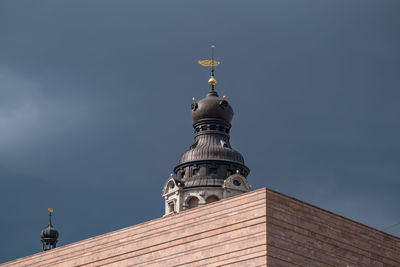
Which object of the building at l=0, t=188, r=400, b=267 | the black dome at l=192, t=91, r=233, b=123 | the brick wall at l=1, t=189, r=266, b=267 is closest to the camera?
the building at l=0, t=188, r=400, b=267

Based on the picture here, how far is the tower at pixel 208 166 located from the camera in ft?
428

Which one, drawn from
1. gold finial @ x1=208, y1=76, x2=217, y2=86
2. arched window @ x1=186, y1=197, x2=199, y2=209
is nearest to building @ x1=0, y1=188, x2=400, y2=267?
arched window @ x1=186, y1=197, x2=199, y2=209

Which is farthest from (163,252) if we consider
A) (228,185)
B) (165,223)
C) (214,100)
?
(214,100)

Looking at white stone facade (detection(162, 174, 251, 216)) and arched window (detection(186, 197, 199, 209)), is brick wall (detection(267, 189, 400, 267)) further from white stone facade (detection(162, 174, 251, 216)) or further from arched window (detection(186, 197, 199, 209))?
arched window (detection(186, 197, 199, 209))

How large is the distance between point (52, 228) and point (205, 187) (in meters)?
39.7

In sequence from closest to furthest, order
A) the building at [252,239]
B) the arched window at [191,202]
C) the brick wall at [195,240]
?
the building at [252,239] → the brick wall at [195,240] → the arched window at [191,202]

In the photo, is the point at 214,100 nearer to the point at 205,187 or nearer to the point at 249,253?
the point at 205,187

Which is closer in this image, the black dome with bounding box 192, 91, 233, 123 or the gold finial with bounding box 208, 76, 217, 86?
the black dome with bounding box 192, 91, 233, 123

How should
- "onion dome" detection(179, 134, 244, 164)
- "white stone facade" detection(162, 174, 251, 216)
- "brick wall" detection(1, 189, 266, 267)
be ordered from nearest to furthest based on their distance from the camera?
"brick wall" detection(1, 189, 266, 267) < "white stone facade" detection(162, 174, 251, 216) < "onion dome" detection(179, 134, 244, 164)

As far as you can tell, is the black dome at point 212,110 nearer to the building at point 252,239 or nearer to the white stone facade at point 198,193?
the white stone facade at point 198,193

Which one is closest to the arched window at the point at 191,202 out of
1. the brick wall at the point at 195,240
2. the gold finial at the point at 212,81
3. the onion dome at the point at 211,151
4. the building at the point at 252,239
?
the onion dome at the point at 211,151

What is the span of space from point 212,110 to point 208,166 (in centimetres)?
888

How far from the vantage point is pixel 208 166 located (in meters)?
133

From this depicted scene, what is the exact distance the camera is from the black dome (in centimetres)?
13800
